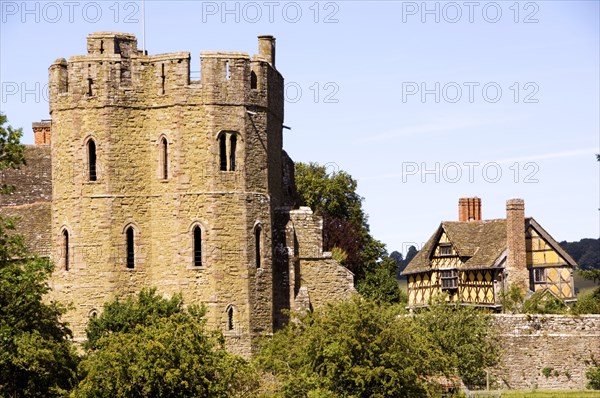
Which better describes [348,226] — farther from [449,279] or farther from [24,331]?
[24,331]

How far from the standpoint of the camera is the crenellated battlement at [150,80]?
50.5 metres

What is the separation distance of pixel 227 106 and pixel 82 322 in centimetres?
854

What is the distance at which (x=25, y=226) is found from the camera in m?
52.7

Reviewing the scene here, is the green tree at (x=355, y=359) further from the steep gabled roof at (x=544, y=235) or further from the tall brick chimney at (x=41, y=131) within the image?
the steep gabled roof at (x=544, y=235)

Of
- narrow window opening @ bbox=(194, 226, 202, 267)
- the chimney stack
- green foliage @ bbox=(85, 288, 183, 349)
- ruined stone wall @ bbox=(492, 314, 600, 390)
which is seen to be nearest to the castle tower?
narrow window opening @ bbox=(194, 226, 202, 267)

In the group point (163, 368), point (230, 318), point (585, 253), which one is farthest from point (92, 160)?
point (585, 253)

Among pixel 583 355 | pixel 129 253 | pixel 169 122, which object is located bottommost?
pixel 583 355

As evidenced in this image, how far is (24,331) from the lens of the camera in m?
40.2

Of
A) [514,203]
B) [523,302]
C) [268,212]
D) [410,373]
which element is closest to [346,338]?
[410,373]

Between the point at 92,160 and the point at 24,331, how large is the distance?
37.9ft

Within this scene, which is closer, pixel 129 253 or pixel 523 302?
pixel 129 253

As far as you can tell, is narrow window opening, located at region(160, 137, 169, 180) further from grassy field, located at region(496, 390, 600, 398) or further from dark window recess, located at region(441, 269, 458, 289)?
dark window recess, located at region(441, 269, 458, 289)

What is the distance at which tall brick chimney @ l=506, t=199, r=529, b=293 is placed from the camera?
70750 mm

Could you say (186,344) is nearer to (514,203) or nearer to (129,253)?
(129,253)
